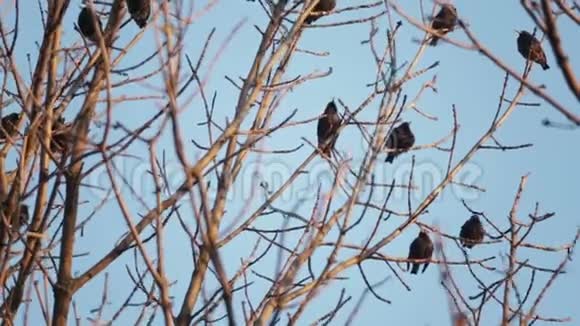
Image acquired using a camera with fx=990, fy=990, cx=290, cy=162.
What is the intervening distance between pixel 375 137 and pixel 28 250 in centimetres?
127

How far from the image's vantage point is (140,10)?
14.5 ft

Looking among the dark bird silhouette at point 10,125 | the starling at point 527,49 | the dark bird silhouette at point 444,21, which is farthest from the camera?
the starling at point 527,49

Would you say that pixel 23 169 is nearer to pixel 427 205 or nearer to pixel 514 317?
pixel 427 205

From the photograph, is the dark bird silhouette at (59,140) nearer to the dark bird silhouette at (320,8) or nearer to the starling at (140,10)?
the starling at (140,10)

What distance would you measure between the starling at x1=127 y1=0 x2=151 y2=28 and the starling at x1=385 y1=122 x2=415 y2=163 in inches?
51.8

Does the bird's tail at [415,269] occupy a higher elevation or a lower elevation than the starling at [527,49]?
lower

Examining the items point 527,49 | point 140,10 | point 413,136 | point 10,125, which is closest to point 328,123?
point 413,136

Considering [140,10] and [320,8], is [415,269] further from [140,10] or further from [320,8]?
[140,10]

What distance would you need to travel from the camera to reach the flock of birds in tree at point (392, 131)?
420cm

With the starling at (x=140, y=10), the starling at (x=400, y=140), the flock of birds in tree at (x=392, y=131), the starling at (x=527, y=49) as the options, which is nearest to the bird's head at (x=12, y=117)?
the flock of birds in tree at (x=392, y=131)

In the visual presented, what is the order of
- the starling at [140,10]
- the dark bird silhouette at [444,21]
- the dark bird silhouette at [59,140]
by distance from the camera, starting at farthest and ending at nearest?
the dark bird silhouette at [444,21], the starling at [140,10], the dark bird silhouette at [59,140]

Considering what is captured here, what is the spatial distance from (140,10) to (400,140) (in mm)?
1592

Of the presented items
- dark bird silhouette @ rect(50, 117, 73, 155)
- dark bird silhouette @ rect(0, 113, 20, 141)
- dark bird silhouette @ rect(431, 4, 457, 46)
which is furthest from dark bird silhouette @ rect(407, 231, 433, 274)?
dark bird silhouette @ rect(0, 113, 20, 141)

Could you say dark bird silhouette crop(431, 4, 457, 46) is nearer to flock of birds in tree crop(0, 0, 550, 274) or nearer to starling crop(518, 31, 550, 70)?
flock of birds in tree crop(0, 0, 550, 274)
